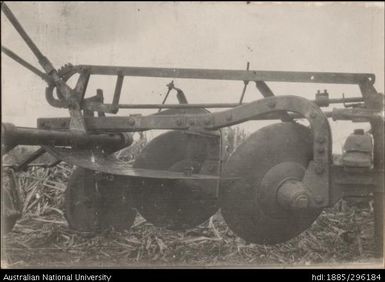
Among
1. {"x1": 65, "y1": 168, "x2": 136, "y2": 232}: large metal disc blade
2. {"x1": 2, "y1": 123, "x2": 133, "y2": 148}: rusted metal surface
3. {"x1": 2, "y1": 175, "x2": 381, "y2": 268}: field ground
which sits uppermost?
{"x1": 2, "y1": 123, "x2": 133, "y2": 148}: rusted metal surface

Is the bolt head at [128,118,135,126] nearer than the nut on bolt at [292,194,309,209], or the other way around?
the nut on bolt at [292,194,309,209]

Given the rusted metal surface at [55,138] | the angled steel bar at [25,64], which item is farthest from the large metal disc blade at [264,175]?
the angled steel bar at [25,64]

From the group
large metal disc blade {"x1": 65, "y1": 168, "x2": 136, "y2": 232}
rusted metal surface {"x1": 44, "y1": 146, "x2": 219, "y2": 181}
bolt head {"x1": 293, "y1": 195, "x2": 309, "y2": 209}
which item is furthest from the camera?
large metal disc blade {"x1": 65, "y1": 168, "x2": 136, "y2": 232}

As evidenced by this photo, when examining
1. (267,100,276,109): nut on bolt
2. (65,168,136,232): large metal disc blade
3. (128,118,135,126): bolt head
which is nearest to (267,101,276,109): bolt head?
(267,100,276,109): nut on bolt

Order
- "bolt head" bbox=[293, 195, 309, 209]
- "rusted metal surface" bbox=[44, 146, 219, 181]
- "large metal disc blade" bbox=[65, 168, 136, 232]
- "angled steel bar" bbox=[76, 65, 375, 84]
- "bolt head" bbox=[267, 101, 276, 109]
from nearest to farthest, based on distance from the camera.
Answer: "bolt head" bbox=[293, 195, 309, 209] → "bolt head" bbox=[267, 101, 276, 109] → "rusted metal surface" bbox=[44, 146, 219, 181] → "angled steel bar" bbox=[76, 65, 375, 84] → "large metal disc blade" bbox=[65, 168, 136, 232]

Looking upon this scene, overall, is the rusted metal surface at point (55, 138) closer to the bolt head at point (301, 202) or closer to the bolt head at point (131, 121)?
the bolt head at point (131, 121)

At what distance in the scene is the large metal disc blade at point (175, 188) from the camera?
5215mm

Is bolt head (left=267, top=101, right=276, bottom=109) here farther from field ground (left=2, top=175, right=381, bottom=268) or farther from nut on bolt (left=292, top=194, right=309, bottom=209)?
field ground (left=2, top=175, right=381, bottom=268)

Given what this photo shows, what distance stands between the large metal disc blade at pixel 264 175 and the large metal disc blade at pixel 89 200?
137cm

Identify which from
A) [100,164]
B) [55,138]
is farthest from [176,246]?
[55,138]

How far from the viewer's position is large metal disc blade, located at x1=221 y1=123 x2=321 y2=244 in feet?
15.1

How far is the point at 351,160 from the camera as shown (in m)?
4.29

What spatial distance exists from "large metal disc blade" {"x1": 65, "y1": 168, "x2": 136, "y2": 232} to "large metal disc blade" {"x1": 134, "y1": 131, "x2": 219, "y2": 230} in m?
0.28

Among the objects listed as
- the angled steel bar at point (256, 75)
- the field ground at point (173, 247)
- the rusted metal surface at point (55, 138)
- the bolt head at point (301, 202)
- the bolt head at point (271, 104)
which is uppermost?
the angled steel bar at point (256, 75)
